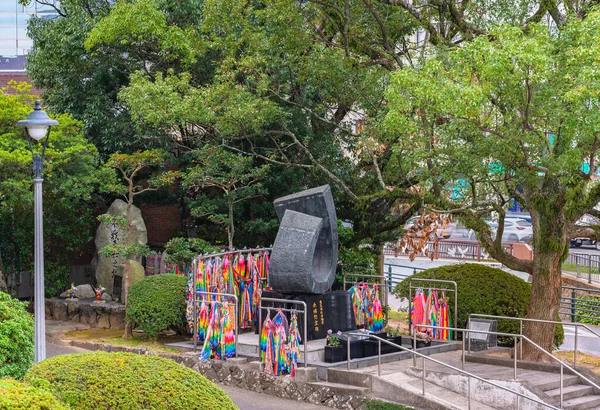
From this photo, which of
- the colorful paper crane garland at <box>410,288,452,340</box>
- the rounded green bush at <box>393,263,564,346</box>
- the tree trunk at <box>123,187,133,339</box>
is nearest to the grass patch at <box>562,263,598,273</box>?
the rounded green bush at <box>393,263,564,346</box>

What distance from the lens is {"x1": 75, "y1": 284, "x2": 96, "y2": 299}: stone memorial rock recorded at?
23.3 meters

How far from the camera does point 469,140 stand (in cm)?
1639

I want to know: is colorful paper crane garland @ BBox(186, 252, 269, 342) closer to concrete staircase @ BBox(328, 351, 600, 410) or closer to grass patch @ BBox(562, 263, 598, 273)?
concrete staircase @ BBox(328, 351, 600, 410)

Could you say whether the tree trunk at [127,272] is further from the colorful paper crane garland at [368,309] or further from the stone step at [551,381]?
the stone step at [551,381]

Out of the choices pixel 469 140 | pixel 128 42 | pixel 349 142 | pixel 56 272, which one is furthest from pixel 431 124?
pixel 56 272

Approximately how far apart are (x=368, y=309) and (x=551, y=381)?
17.0ft

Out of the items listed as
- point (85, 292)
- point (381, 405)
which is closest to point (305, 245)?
point (381, 405)

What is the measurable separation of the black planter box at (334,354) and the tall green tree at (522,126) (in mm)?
3553

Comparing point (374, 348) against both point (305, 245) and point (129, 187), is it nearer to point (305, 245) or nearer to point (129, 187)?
point (305, 245)

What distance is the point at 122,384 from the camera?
9.05 metres

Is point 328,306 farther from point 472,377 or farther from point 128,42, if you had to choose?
point 128,42

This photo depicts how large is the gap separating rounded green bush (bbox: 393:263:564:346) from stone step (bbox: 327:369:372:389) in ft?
13.9

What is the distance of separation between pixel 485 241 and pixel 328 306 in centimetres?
355

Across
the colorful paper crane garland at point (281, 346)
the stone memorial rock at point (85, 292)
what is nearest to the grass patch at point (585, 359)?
the colorful paper crane garland at point (281, 346)
